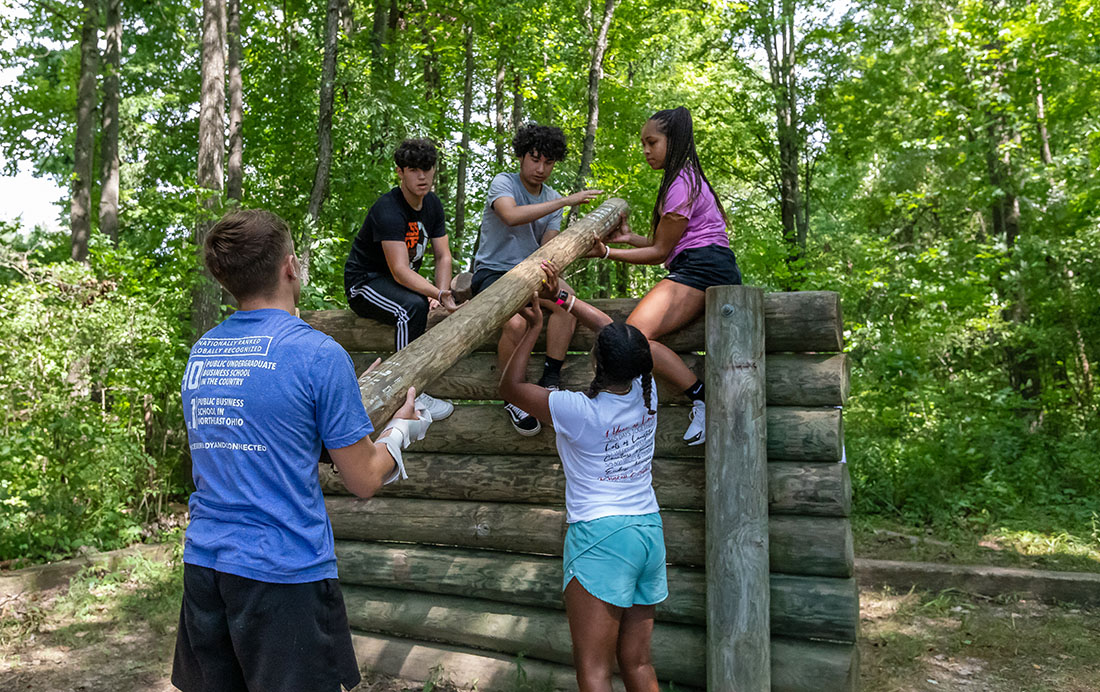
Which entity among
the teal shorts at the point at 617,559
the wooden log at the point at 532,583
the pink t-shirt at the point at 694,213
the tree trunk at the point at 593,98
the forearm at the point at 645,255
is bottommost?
the wooden log at the point at 532,583

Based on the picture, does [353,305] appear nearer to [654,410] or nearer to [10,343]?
[654,410]

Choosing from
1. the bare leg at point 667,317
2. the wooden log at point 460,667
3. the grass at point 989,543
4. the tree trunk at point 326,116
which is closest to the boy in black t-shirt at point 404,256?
the bare leg at point 667,317

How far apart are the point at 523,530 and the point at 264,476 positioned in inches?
114

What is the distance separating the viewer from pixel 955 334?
12.3 m

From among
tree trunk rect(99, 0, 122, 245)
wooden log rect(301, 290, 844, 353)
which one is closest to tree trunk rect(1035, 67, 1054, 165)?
wooden log rect(301, 290, 844, 353)

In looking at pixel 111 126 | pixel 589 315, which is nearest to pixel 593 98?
pixel 111 126

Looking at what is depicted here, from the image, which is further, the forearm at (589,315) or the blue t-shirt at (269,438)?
the forearm at (589,315)

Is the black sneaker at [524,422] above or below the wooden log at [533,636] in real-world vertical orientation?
above

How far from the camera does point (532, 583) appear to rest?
4.93 meters

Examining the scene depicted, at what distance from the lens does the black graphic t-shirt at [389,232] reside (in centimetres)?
489

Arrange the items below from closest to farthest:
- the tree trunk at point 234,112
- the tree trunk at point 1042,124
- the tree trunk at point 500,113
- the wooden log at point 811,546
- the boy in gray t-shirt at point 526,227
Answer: the wooden log at point 811,546 → the boy in gray t-shirt at point 526,227 → the tree trunk at point 234,112 → the tree trunk at point 1042,124 → the tree trunk at point 500,113

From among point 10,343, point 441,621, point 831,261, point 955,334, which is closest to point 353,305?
point 441,621

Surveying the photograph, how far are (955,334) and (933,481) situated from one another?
3711 mm

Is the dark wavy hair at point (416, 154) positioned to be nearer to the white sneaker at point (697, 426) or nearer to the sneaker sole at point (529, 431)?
the sneaker sole at point (529, 431)
